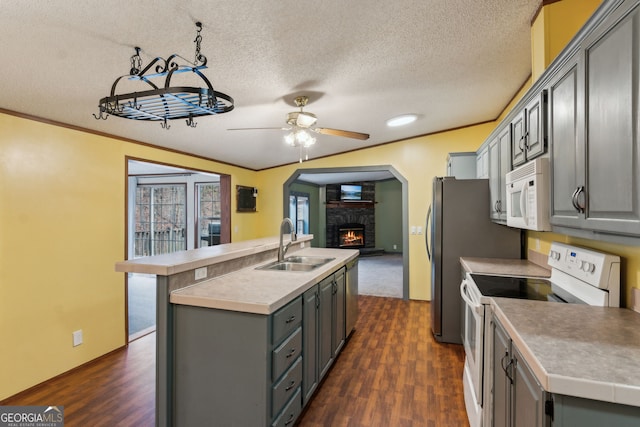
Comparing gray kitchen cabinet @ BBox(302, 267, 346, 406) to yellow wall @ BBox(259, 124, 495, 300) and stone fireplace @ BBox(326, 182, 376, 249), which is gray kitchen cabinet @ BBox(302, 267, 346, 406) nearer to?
yellow wall @ BBox(259, 124, 495, 300)

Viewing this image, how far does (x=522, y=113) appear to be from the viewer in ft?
→ 6.93

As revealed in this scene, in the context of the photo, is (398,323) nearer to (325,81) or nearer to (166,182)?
(325,81)

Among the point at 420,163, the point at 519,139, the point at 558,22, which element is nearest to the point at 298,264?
the point at 519,139

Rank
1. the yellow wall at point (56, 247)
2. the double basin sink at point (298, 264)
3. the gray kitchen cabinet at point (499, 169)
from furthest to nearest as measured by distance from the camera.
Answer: the double basin sink at point (298, 264) < the gray kitchen cabinet at point (499, 169) < the yellow wall at point (56, 247)

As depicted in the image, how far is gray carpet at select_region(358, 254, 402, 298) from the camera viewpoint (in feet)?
18.3

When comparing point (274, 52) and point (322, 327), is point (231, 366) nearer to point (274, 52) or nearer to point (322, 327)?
point (322, 327)

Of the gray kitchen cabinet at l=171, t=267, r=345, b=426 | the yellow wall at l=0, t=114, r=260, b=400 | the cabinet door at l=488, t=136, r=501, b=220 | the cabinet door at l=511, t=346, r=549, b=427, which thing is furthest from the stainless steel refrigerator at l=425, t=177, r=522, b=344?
the yellow wall at l=0, t=114, r=260, b=400

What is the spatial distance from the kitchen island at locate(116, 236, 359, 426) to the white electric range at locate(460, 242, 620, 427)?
108 cm

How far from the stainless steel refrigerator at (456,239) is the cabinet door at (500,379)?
171 cm

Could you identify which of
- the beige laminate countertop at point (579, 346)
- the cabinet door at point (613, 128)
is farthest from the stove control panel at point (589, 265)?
the cabinet door at point (613, 128)

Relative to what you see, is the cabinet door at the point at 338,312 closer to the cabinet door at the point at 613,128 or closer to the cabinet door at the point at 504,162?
the cabinet door at the point at 504,162

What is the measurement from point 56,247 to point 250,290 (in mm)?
1982

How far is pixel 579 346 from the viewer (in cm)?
114

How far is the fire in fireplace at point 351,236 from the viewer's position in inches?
378
